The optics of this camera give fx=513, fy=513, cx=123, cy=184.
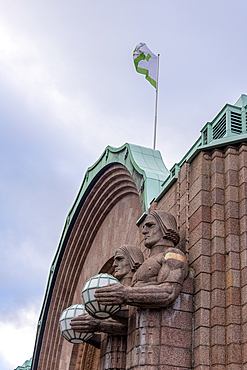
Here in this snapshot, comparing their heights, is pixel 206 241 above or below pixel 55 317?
below

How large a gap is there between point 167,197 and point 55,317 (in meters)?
10.4

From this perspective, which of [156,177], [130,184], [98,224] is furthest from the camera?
[98,224]

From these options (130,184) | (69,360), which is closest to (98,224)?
(130,184)

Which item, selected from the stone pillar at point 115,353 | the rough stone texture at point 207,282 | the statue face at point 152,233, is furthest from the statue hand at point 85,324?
the statue face at point 152,233

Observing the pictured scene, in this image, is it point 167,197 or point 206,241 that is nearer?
point 206,241

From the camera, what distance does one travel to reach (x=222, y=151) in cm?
851

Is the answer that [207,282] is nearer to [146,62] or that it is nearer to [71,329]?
[71,329]

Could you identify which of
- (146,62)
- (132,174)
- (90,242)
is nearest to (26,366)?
(90,242)

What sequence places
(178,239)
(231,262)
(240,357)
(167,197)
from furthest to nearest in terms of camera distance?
(167,197), (178,239), (231,262), (240,357)

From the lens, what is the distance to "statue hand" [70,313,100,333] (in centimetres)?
855

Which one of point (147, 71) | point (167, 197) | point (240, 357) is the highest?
point (147, 71)

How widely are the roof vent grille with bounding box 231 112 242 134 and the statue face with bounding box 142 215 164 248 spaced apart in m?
2.08

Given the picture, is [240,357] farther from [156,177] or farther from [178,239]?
[156,177]

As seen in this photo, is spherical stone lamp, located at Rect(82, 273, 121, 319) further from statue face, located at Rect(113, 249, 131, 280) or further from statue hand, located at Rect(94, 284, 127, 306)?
statue face, located at Rect(113, 249, 131, 280)
